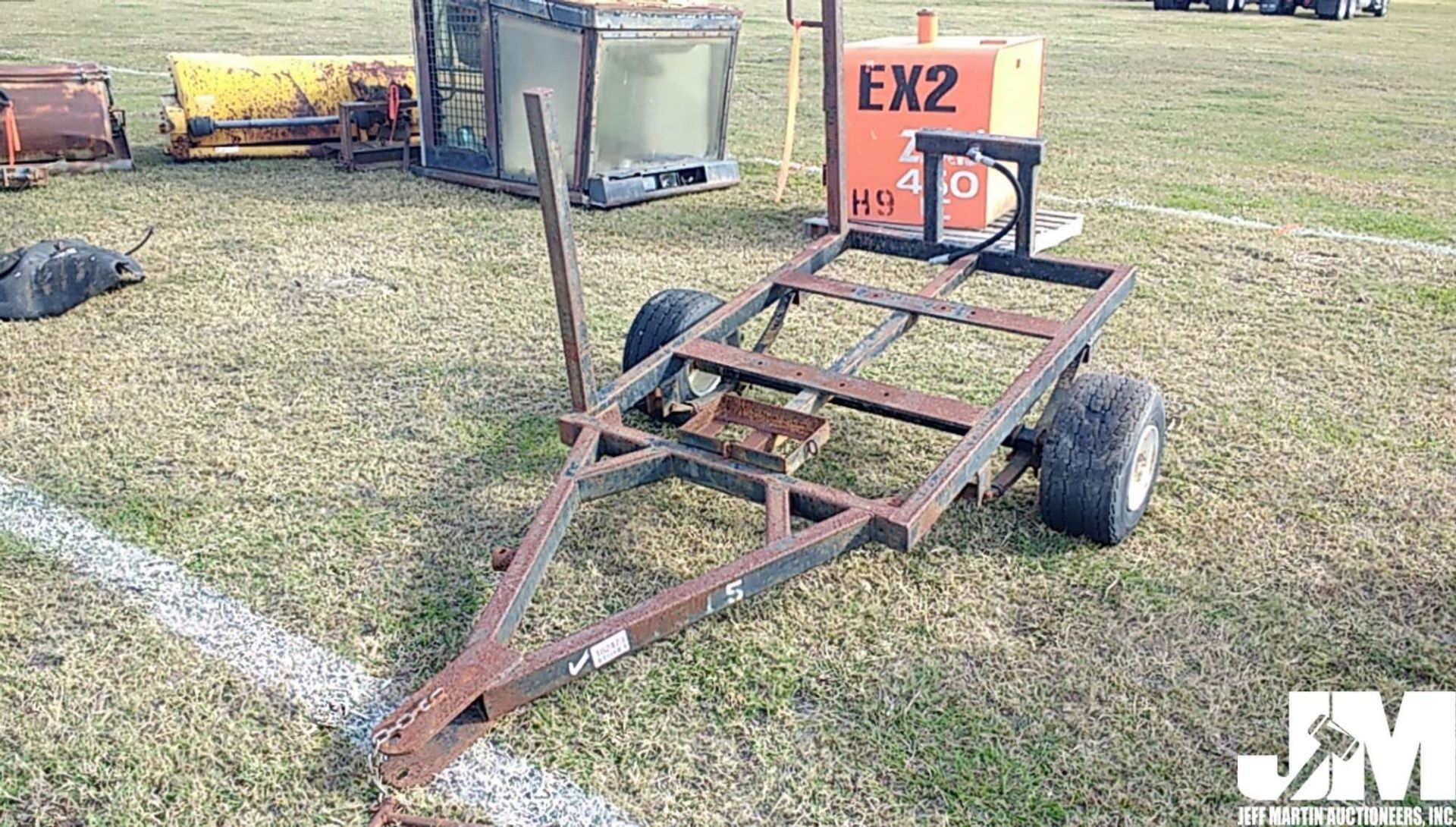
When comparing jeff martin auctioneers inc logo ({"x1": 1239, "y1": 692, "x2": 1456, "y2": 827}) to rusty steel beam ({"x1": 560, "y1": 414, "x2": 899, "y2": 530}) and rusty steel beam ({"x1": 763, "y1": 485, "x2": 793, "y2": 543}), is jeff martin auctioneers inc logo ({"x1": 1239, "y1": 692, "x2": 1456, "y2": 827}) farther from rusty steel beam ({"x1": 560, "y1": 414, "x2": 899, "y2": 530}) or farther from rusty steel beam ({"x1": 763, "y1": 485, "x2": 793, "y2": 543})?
rusty steel beam ({"x1": 763, "y1": 485, "x2": 793, "y2": 543})

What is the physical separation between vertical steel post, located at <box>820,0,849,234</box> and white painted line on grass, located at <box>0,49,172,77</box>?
10068 millimetres

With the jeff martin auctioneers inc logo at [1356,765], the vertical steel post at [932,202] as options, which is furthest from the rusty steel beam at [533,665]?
the vertical steel post at [932,202]

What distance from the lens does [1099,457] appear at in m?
3.20

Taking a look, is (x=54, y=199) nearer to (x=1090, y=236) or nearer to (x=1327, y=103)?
(x=1090, y=236)

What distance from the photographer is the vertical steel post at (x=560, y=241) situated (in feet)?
9.92

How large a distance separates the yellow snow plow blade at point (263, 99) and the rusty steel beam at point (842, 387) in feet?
19.0

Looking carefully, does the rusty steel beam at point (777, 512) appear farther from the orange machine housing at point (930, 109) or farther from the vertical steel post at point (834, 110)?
the orange machine housing at point (930, 109)

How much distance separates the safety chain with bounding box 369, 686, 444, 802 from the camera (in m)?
2.32

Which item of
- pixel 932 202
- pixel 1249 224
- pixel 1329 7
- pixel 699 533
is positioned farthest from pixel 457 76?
pixel 1329 7

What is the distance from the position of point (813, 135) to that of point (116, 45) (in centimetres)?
1052

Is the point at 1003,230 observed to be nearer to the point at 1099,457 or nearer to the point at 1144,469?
the point at 1144,469

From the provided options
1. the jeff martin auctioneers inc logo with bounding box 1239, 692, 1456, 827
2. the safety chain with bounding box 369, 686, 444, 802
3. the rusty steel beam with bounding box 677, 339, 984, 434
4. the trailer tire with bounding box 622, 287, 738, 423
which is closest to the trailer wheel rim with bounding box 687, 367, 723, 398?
the trailer tire with bounding box 622, 287, 738, 423

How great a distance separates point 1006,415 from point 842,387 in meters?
0.53

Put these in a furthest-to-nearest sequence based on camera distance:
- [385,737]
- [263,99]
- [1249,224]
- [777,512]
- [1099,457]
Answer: [263,99]
[1249,224]
[1099,457]
[777,512]
[385,737]
